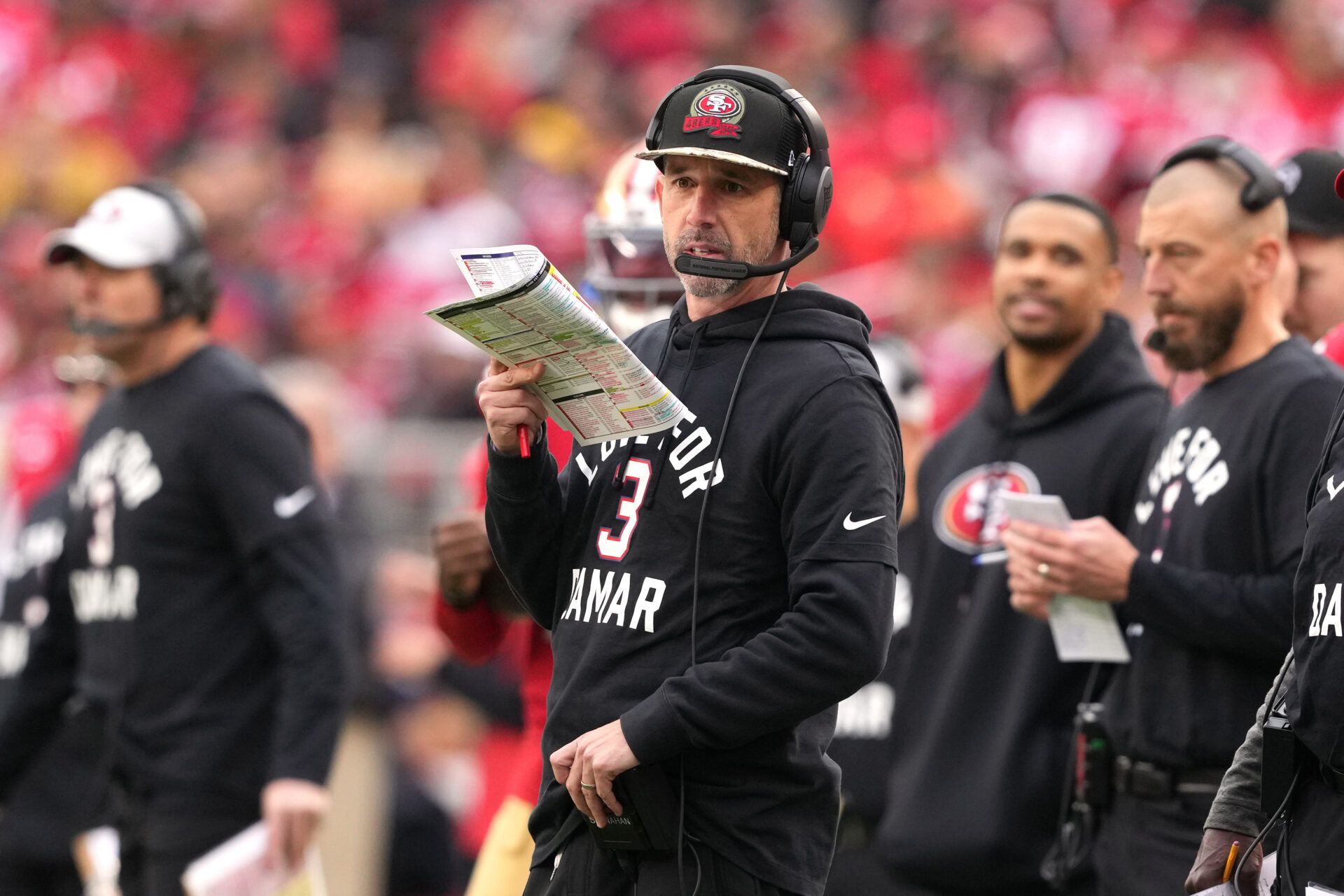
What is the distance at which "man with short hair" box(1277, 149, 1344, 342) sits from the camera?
14.5 ft

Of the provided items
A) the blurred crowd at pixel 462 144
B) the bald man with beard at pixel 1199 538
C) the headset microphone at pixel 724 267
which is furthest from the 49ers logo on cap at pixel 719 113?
the blurred crowd at pixel 462 144

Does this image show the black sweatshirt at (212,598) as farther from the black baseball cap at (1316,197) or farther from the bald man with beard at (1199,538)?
the black baseball cap at (1316,197)

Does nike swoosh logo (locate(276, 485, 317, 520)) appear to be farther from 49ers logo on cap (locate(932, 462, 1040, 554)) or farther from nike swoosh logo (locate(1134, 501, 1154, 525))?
nike swoosh logo (locate(1134, 501, 1154, 525))

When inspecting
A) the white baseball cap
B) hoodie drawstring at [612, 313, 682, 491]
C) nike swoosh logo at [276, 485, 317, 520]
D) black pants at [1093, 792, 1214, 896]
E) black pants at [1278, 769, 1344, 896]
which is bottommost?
black pants at [1093, 792, 1214, 896]

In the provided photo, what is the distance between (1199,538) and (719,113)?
160 cm

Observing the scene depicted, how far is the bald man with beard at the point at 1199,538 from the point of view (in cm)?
385

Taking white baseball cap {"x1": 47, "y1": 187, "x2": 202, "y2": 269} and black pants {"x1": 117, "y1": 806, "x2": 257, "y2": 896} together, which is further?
white baseball cap {"x1": 47, "y1": 187, "x2": 202, "y2": 269}

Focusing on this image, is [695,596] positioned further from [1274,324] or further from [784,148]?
[1274,324]

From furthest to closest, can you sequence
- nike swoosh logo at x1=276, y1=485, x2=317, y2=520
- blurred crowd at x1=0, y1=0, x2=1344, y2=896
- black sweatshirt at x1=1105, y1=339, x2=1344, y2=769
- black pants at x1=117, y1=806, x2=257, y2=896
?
blurred crowd at x1=0, y1=0, x2=1344, y2=896 < nike swoosh logo at x1=276, y1=485, x2=317, y2=520 < black pants at x1=117, y1=806, x2=257, y2=896 < black sweatshirt at x1=1105, y1=339, x2=1344, y2=769

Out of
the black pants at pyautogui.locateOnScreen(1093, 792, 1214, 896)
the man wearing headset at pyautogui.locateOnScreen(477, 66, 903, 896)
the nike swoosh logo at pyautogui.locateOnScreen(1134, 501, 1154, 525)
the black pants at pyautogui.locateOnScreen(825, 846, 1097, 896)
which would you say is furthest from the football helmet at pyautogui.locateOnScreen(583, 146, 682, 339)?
the black pants at pyautogui.locateOnScreen(825, 846, 1097, 896)

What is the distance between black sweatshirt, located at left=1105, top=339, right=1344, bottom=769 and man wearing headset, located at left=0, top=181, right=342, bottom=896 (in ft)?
7.19

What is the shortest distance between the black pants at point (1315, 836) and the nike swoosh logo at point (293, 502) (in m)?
2.90

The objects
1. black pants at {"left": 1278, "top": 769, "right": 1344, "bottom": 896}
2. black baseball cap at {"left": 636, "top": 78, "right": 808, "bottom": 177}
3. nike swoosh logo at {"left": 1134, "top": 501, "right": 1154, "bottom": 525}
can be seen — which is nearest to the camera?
black pants at {"left": 1278, "top": 769, "right": 1344, "bottom": 896}

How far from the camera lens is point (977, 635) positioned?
480 cm
